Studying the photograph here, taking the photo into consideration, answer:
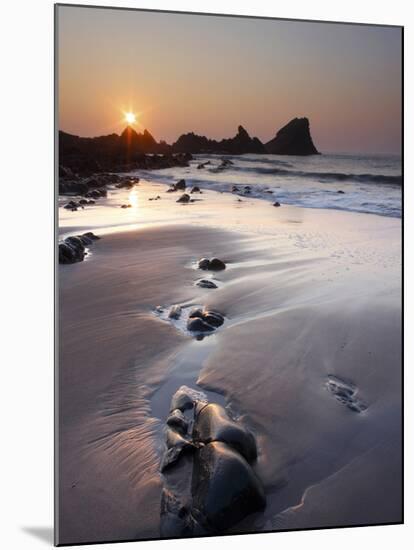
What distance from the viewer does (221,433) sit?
318cm

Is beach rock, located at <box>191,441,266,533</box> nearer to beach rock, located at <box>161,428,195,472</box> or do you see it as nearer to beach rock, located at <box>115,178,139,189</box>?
beach rock, located at <box>161,428,195,472</box>

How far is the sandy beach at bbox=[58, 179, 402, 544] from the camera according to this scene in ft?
10.5

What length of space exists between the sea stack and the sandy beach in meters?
0.28

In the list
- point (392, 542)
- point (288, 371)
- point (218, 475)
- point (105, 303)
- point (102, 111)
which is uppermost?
point (102, 111)

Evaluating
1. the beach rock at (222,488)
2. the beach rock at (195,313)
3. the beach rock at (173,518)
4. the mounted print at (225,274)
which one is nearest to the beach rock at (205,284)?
the mounted print at (225,274)

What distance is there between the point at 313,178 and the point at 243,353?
92 cm

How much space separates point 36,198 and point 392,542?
7.28 feet

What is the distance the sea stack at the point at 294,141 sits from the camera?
11.6ft

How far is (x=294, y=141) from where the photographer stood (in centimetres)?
360

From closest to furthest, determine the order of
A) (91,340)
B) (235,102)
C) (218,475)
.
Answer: (218,475), (91,340), (235,102)

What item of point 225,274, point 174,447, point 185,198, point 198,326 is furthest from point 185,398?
point 185,198

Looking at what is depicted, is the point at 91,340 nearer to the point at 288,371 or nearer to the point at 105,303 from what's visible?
the point at 105,303

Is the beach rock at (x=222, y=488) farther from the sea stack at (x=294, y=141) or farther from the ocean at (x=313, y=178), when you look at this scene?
the sea stack at (x=294, y=141)
